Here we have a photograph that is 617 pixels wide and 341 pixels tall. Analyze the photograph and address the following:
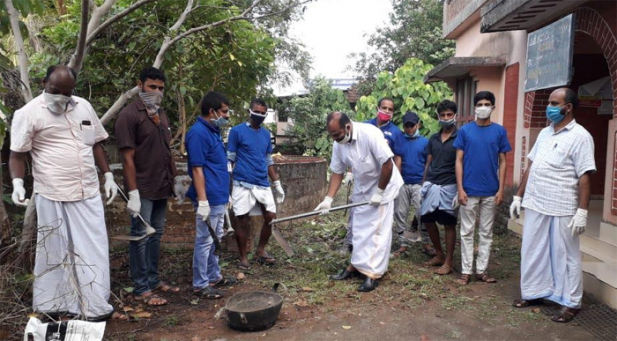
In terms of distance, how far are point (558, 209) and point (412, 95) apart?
6053 mm

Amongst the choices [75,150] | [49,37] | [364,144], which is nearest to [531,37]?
[364,144]

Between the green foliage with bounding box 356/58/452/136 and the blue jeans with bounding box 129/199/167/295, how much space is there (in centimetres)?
631

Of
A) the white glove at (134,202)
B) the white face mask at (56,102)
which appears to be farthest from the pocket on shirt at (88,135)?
the white glove at (134,202)

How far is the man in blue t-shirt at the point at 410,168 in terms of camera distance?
590 centimetres

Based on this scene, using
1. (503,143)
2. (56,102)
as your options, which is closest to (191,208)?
(56,102)

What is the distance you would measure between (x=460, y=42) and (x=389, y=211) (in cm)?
666

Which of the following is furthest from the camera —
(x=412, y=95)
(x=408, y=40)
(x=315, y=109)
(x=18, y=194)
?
(x=408, y=40)

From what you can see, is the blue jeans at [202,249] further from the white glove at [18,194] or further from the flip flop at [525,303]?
the flip flop at [525,303]

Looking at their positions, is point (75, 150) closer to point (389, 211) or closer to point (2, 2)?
point (2, 2)

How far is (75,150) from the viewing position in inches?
142

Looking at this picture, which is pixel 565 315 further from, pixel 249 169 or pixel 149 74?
pixel 149 74

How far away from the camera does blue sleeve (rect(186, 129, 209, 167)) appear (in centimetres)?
431

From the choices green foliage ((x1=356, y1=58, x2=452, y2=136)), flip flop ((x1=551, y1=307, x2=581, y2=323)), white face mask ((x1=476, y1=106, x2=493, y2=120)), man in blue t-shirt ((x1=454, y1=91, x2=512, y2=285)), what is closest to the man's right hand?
man in blue t-shirt ((x1=454, y1=91, x2=512, y2=285))

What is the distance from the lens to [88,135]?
3727 mm
